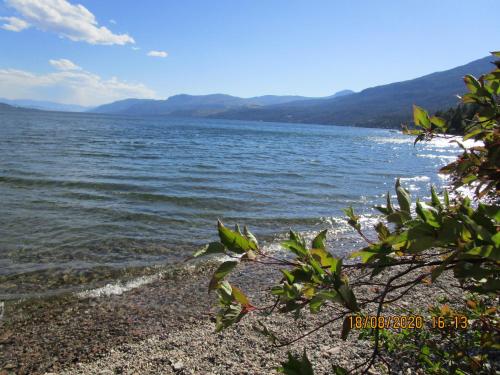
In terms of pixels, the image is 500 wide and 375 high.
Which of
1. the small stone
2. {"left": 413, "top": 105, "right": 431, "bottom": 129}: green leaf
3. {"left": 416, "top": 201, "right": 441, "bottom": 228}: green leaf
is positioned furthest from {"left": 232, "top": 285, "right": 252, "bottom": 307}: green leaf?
the small stone

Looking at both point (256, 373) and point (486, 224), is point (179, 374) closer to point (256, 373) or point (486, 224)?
point (256, 373)

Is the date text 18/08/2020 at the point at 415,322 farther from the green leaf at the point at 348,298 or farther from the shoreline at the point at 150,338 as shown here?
the green leaf at the point at 348,298

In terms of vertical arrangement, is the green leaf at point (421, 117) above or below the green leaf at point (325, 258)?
above

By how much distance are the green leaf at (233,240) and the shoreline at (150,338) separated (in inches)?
149

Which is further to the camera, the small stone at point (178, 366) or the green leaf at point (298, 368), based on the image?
the small stone at point (178, 366)

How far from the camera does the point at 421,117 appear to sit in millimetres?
1855

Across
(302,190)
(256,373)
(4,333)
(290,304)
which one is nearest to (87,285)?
(4,333)

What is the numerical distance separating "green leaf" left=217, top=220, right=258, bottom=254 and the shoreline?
3.78 meters

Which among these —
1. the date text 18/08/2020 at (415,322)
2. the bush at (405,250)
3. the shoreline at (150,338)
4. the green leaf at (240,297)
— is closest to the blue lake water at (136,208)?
the shoreline at (150,338)

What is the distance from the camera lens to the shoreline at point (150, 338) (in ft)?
15.7

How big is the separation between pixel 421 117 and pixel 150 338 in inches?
209

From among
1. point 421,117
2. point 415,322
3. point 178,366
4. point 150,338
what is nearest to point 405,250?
point 421,117

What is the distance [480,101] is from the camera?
158 centimetres

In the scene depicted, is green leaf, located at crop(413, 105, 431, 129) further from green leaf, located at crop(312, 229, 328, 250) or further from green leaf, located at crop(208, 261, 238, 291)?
green leaf, located at crop(208, 261, 238, 291)
